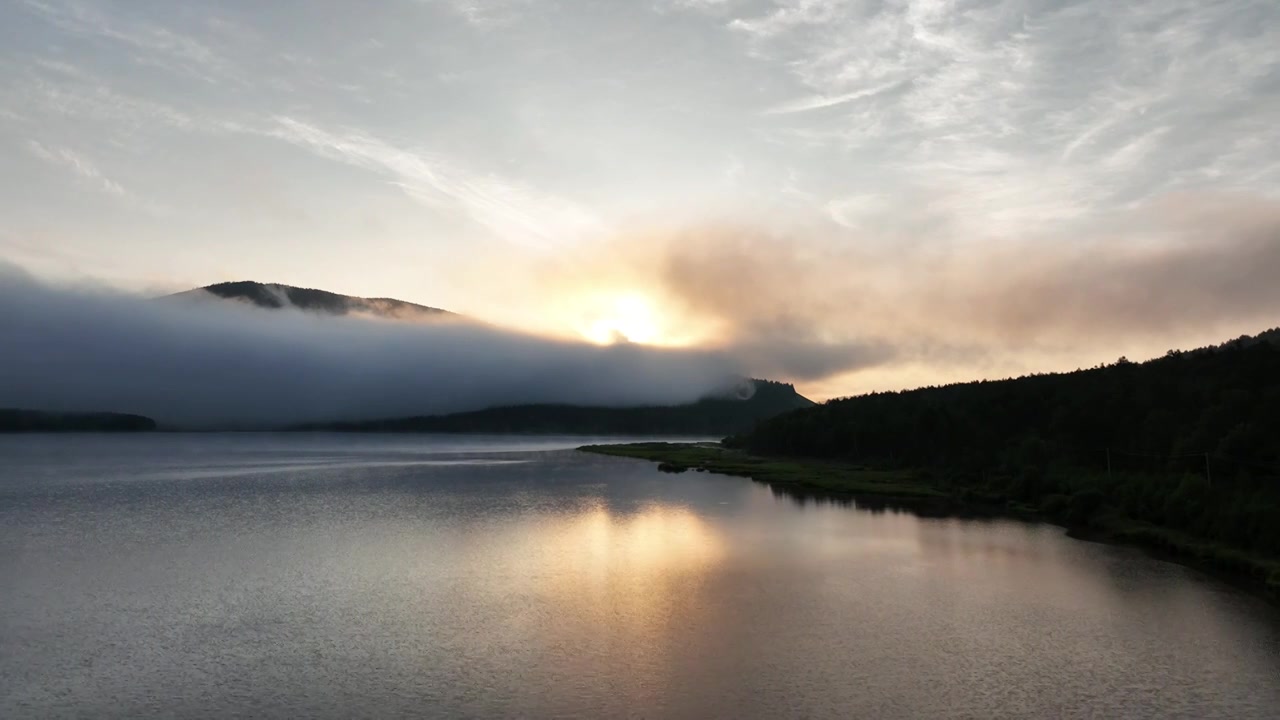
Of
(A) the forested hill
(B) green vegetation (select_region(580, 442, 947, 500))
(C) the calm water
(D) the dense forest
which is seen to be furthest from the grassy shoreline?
(A) the forested hill

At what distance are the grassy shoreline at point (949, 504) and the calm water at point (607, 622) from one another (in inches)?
77.8

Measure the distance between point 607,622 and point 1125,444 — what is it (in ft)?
187

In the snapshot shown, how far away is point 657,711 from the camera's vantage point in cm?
1895

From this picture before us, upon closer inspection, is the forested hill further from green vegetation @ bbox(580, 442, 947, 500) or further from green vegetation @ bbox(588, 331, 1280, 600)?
green vegetation @ bbox(580, 442, 947, 500)

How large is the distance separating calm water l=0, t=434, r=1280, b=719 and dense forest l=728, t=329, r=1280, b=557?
5.46m

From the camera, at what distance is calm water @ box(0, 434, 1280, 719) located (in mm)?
19922

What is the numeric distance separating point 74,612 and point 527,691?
1826 centimetres

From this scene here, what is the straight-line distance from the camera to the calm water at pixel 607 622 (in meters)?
19.9

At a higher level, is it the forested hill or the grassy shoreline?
the forested hill

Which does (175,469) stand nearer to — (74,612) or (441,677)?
(74,612)

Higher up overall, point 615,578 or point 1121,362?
point 1121,362

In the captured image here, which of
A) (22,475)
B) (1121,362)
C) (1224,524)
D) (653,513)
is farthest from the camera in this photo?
(1121,362)

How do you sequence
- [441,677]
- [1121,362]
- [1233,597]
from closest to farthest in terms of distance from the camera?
1. [441,677]
2. [1233,597]
3. [1121,362]

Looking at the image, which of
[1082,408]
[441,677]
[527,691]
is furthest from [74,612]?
[1082,408]
